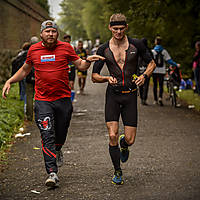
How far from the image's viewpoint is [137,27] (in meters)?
16.4

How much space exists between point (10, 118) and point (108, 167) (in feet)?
15.1

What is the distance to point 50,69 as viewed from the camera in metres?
6.37

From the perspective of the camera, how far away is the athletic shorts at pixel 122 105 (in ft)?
20.6

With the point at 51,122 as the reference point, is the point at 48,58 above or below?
above

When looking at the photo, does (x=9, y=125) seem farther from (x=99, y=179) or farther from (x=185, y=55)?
(x=185, y=55)

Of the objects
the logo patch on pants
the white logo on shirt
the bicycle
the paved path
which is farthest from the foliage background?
the logo patch on pants

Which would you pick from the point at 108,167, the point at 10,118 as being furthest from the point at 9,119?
the point at 108,167

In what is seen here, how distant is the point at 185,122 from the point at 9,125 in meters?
4.32

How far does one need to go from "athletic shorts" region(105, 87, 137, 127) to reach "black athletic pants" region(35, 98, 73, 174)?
0.65m

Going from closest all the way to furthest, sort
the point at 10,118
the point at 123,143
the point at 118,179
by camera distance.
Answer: the point at 118,179
the point at 123,143
the point at 10,118

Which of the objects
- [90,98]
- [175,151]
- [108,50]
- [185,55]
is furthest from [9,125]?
[185,55]

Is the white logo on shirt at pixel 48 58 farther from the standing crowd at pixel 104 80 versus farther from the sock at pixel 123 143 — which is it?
the sock at pixel 123 143

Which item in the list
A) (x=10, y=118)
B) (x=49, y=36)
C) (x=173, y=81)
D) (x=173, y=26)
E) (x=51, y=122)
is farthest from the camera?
(x=173, y=26)

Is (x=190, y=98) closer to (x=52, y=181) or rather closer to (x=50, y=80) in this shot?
(x=50, y=80)
